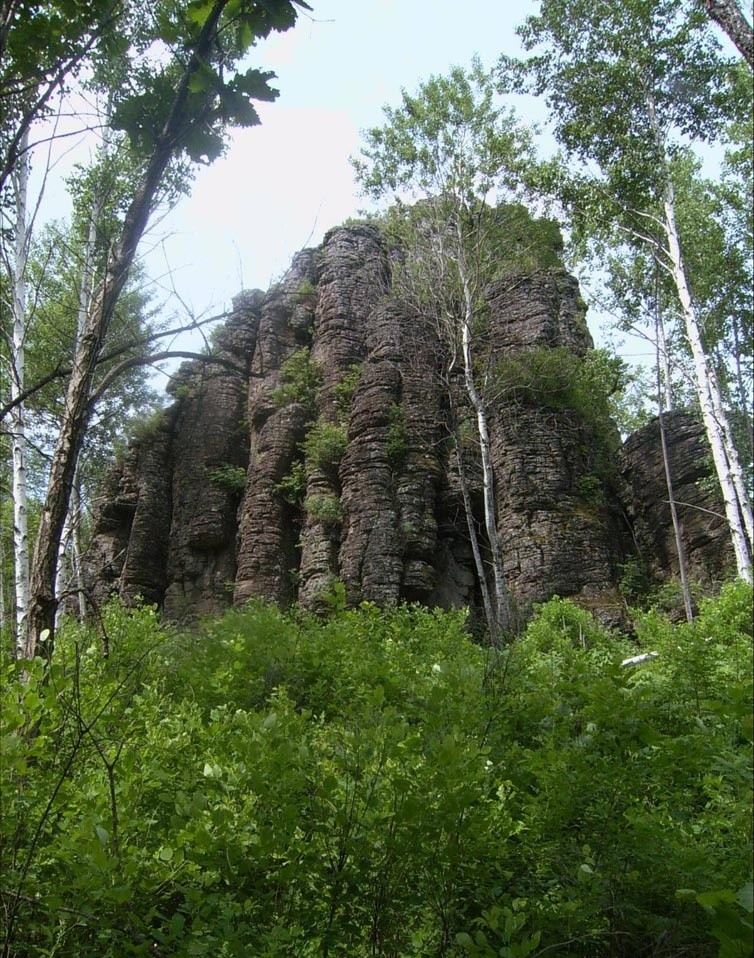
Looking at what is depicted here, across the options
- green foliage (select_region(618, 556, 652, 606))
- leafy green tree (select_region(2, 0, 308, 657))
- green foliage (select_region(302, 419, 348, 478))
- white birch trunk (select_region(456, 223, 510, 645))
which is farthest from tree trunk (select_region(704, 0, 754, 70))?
green foliage (select_region(302, 419, 348, 478))

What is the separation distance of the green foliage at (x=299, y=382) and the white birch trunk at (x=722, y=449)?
9.86 metres

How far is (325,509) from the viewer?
54.5 ft

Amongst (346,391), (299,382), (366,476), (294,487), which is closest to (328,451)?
(294,487)

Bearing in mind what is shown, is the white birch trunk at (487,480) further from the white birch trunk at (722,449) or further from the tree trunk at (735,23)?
the tree trunk at (735,23)

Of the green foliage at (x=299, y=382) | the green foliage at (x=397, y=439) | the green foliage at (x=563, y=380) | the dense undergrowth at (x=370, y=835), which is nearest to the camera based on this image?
the dense undergrowth at (x=370, y=835)

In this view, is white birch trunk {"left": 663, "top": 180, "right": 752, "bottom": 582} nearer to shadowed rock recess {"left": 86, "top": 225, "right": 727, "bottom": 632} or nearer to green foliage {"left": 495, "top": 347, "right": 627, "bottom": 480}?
shadowed rock recess {"left": 86, "top": 225, "right": 727, "bottom": 632}

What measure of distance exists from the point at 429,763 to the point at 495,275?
16589 millimetres

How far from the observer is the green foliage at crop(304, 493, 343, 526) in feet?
54.4

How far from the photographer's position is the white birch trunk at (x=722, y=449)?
11.6 metres

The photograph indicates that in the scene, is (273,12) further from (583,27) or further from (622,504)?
(583,27)

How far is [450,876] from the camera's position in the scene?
2547 mm

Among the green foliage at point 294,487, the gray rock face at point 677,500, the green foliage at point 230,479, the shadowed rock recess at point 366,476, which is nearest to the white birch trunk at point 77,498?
the shadowed rock recess at point 366,476

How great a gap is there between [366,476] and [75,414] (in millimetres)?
12468

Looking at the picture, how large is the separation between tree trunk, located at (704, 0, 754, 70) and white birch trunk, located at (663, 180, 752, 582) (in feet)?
26.1
